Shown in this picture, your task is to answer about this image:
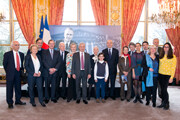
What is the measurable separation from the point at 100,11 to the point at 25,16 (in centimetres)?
315

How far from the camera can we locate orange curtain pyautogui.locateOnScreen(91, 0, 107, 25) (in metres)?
7.20

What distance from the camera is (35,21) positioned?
7.23 m

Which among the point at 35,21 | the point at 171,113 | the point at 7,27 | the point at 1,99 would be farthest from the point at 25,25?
the point at 171,113

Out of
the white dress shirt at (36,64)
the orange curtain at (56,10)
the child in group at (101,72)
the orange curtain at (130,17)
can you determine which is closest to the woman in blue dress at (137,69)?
the child in group at (101,72)

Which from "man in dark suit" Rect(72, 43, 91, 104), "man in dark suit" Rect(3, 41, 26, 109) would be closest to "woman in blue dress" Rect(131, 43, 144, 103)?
"man in dark suit" Rect(72, 43, 91, 104)

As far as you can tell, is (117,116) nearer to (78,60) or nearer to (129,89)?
(129,89)

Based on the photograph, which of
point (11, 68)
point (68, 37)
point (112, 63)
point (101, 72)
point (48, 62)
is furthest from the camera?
point (68, 37)

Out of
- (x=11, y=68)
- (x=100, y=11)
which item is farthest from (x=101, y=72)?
(x=100, y=11)

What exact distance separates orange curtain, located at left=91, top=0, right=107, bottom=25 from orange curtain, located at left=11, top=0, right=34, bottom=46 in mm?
2644

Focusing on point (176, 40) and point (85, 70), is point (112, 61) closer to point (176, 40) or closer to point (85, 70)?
point (85, 70)

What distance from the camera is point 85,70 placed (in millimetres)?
4133

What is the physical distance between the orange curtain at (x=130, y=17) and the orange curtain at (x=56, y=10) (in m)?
2.70

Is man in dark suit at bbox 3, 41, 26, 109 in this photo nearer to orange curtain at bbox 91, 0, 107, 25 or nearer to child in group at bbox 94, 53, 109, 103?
child in group at bbox 94, 53, 109, 103

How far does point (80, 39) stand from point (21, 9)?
9.15 feet
